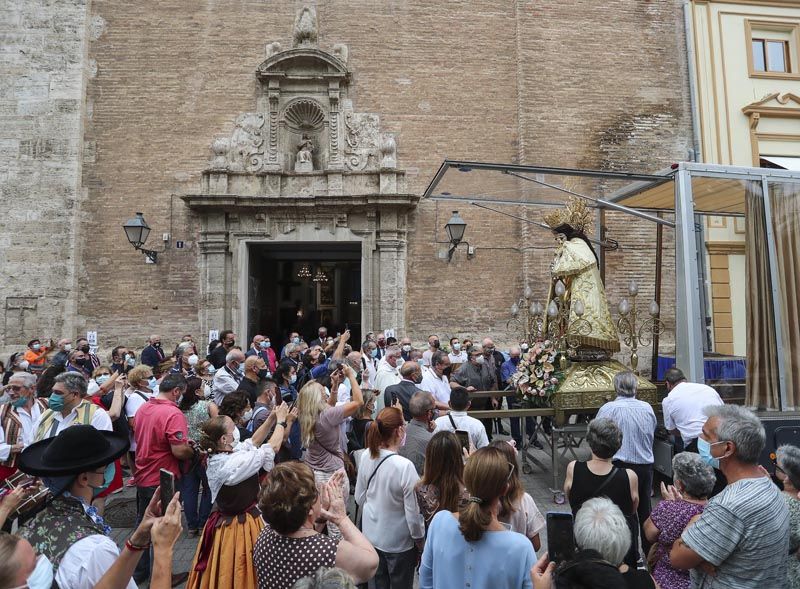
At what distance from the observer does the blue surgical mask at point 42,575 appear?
72.1 inches

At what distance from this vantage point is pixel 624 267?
42.0 ft

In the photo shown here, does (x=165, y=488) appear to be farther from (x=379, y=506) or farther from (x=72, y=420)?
(x=72, y=420)

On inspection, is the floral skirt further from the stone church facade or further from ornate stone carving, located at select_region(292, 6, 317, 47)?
ornate stone carving, located at select_region(292, 6, 317, 47)

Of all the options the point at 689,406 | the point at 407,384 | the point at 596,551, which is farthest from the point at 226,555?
the point at 689,406

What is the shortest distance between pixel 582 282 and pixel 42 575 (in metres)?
6.11

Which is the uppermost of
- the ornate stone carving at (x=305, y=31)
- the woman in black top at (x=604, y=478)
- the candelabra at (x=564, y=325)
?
the ornate stone carving at (x=305, y=31)

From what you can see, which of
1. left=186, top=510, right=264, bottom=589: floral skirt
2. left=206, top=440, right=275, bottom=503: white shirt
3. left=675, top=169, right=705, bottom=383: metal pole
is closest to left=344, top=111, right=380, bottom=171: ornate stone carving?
left=675, top=169, right=705, bottom=383: metal pole

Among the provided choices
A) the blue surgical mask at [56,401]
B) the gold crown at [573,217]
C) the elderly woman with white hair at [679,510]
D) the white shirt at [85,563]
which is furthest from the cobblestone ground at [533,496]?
the gold crown at [573,217]

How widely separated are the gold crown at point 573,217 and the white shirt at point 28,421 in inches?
240

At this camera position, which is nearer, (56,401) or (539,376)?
(56,401)

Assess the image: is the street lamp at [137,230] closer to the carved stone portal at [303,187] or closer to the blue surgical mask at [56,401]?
the carved stone portal at [303,187]

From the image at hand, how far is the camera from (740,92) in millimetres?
13570

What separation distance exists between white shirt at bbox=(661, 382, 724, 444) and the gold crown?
104 inches

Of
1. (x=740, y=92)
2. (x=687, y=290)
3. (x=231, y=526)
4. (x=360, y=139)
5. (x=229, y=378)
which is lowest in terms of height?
(x=231, y=526)
